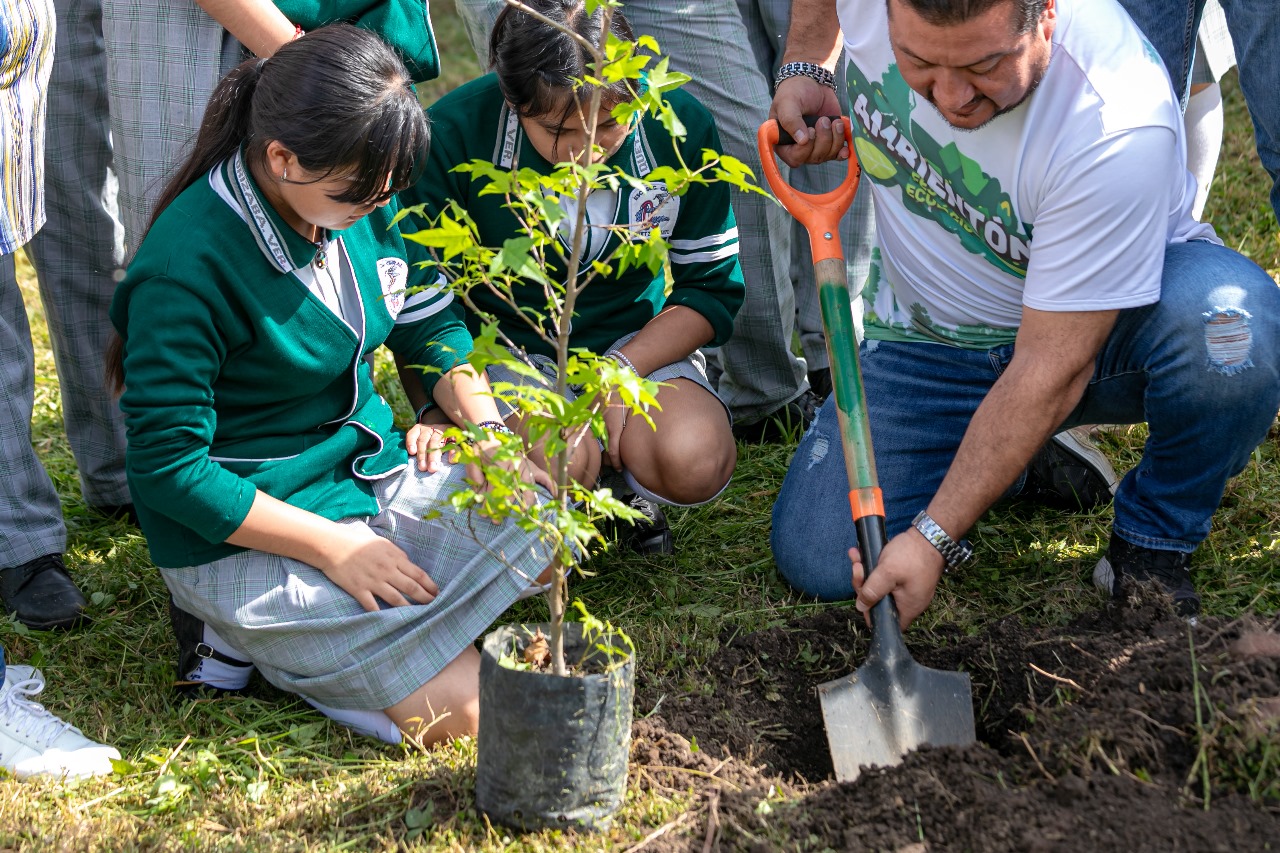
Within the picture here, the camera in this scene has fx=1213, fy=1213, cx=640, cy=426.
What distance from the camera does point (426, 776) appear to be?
6.50ft

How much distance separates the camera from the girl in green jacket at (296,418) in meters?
2.05

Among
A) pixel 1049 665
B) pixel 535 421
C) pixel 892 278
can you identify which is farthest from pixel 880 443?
pixel 535 421

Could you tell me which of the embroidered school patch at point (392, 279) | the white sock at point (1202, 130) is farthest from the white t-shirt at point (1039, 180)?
the embroidered school patch at point (392, 279)

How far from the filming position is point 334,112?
2.02 meters

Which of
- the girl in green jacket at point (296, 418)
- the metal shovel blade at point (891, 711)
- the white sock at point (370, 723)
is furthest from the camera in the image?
the white sock at point (370, 723)

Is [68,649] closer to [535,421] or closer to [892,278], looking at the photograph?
[535,421]

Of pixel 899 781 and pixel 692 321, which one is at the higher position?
pixel 692 321

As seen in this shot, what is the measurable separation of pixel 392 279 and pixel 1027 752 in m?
1.45

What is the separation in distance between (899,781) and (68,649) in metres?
1.71

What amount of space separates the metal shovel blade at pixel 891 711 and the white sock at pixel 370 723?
762 mm

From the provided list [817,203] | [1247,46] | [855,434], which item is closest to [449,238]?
[855,434]

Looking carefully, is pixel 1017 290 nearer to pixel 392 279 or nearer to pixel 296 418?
pixel 392 279

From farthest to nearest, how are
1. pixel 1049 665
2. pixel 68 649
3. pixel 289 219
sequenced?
1. pixel 68 649
2. pixel 289 219
3. pixel 1049 665

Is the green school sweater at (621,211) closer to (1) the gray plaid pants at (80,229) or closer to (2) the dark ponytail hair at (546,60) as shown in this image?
(2) the dark ponytail hair at (546,60)
